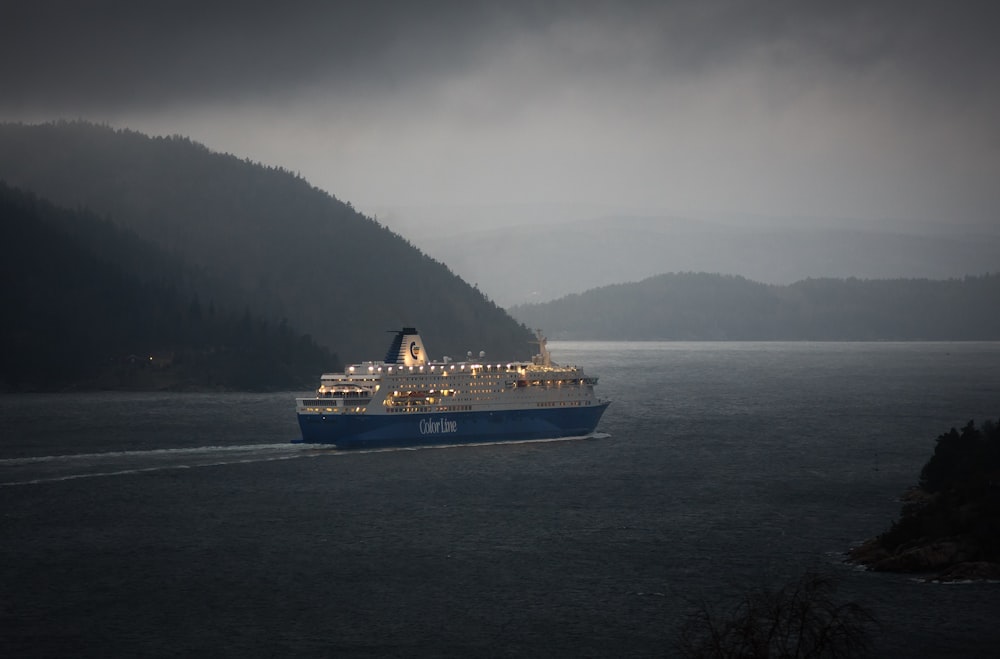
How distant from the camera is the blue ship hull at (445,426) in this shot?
239ft

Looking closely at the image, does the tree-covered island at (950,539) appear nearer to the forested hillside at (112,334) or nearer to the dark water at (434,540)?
the dark water at (434,540)

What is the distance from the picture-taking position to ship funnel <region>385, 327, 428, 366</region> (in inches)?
3110

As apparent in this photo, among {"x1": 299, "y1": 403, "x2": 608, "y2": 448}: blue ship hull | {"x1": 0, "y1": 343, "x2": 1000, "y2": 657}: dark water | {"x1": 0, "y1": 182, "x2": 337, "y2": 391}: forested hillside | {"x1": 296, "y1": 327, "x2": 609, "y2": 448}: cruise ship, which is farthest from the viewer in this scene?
{"x1": 0, "y1": 182, "x2": 337, "y2": 391}: forested hillside

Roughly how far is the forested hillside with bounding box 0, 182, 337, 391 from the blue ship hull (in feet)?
278

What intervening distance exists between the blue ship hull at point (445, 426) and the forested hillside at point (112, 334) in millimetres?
84734

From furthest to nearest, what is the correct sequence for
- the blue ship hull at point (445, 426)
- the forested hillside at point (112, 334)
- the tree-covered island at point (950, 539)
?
the forested hillside at point (112, 334), the blue ship hull at point (445, 426), the tree-covered island at point (950, 539)

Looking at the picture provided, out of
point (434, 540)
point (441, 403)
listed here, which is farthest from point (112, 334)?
point (434, 540)

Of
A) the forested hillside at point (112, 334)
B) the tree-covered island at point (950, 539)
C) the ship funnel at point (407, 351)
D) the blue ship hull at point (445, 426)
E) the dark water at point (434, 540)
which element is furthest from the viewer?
the forested hillside at point (112, 334)

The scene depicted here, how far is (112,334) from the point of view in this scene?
6599 inches

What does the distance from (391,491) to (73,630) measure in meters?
25.9

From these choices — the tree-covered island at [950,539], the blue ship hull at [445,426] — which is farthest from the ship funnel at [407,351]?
the tree-covered island at [950,539]

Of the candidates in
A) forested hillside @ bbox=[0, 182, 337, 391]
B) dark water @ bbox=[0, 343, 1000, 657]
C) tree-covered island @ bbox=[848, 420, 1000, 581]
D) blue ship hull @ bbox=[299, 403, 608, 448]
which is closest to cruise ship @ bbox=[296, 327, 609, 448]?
blue ship hull @ bbox=[299, 403, 608, 448]

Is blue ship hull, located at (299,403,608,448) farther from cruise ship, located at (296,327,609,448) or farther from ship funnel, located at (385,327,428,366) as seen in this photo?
ship funnel, located at (385,327,428,366)

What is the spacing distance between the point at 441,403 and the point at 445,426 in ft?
5.41
